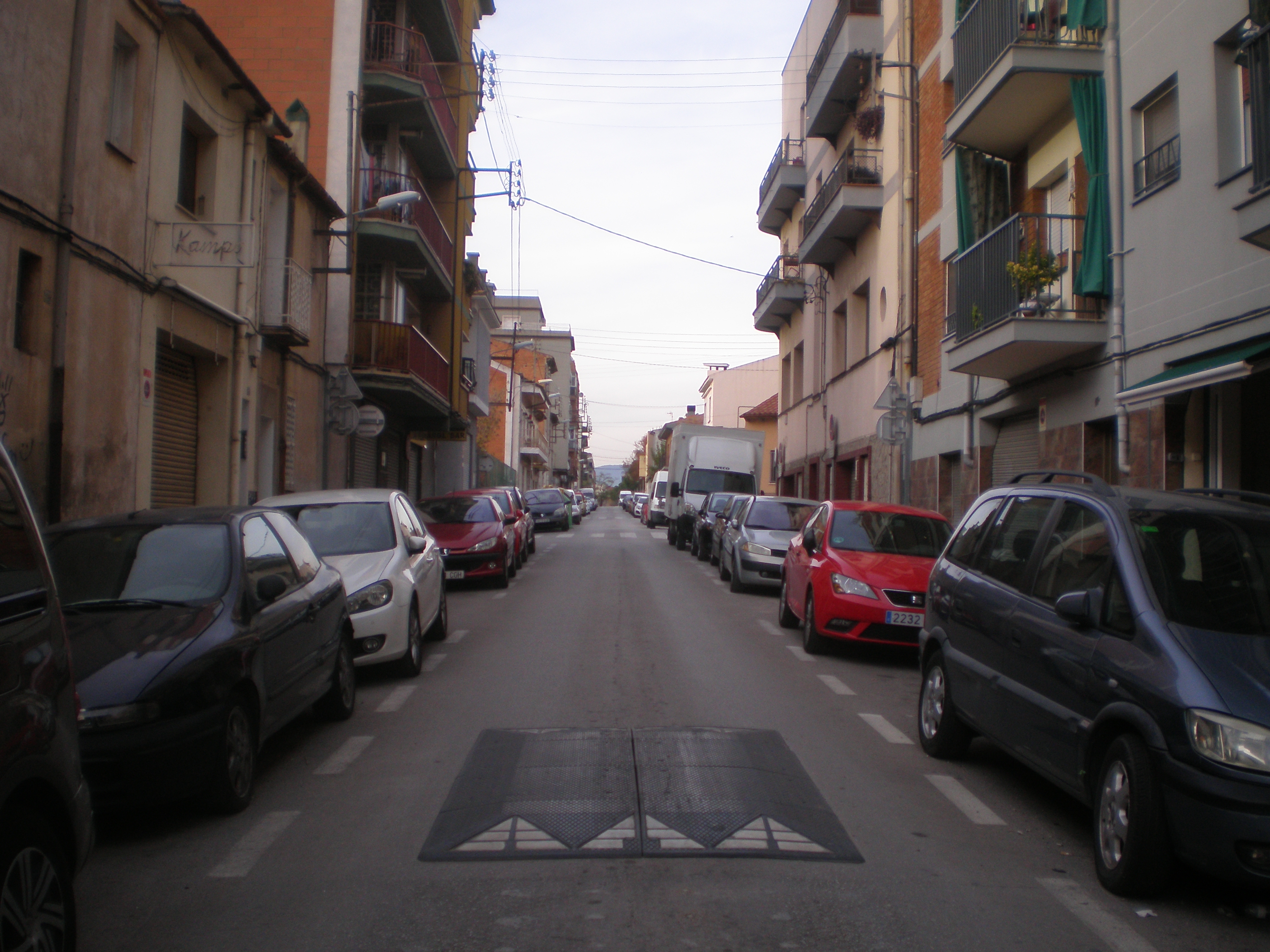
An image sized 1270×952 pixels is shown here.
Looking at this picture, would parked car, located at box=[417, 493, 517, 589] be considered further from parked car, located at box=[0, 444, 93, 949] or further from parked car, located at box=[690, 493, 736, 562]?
parked car, located at box=[0, 444, 93, 949]

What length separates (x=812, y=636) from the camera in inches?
426

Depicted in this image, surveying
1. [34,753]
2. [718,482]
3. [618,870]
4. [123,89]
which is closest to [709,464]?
[718,482]

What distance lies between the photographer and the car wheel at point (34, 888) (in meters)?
2.97

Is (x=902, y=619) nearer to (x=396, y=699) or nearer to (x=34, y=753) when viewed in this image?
(x=396, y=699)

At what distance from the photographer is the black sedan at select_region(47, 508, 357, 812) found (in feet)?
15.9

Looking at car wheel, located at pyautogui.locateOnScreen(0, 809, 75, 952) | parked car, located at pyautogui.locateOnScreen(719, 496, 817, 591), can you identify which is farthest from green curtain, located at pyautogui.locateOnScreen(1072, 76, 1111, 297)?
car wheel, located at pyautogui.locateOnScreen(0, 809, 75, 952)

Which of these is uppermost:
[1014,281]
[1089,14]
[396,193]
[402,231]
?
[396,193]

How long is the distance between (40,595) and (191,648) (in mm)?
1781

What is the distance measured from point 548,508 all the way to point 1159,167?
95.6 ft

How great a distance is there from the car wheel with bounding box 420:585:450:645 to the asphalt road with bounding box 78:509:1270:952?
9.15ft

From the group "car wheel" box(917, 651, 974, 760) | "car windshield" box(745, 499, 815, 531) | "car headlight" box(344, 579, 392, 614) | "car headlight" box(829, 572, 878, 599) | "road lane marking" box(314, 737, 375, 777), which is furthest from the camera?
"car windshield" box(745, 499, 815, 531)

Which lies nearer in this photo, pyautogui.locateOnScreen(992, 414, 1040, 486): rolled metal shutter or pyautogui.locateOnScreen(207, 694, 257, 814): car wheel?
pyautogui.locateOnScreen(207, 694, 257, 814): car wheel

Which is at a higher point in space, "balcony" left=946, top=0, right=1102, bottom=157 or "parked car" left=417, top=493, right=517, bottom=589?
"balcony" left=946, top=0, right=1102, bottom=157

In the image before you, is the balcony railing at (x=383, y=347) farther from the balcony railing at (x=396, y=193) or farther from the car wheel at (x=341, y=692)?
the car wheel at (x=341, y=692)
